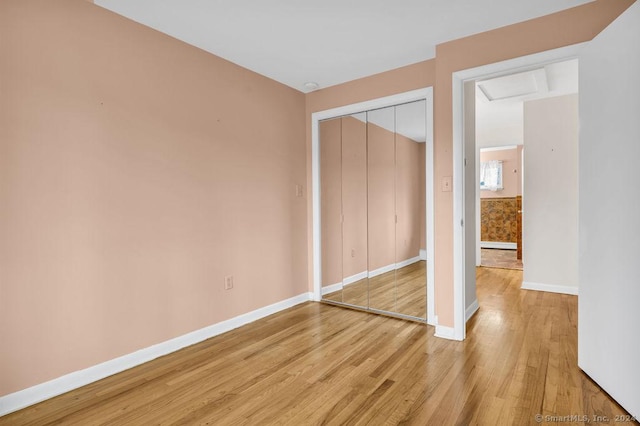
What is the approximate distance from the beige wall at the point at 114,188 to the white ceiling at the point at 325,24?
0.25 meters

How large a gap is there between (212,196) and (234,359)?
1.37m

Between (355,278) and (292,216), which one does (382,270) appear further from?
(292,216)

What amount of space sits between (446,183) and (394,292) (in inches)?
51.6

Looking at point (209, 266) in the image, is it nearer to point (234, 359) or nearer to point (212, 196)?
point (212, 196)

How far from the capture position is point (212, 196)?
2977 mm

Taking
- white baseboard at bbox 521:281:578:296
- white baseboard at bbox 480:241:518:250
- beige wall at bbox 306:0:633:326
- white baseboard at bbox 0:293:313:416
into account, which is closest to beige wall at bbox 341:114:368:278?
beige wall at bbox 306:0:633:326

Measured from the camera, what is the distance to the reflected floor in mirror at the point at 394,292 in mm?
3289

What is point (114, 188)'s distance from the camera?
2.32 metres

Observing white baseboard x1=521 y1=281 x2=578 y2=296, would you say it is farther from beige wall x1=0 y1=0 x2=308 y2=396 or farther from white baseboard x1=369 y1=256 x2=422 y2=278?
beige wall x1=0 y1=0 x2=308 y2=396

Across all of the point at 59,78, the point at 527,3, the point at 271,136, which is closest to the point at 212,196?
the point at 271,136

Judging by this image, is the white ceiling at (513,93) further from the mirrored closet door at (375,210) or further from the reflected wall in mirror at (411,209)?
the mirrored closet door at (375,210)

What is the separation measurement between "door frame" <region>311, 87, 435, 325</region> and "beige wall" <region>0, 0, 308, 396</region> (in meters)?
0.75

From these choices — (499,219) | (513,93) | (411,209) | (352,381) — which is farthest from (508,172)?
(352,381)

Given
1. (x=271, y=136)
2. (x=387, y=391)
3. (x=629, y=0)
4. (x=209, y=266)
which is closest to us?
(x=387, y=391)
